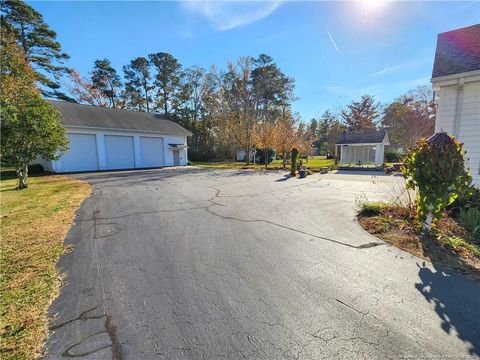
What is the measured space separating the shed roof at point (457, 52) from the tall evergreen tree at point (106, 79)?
40.4 meters

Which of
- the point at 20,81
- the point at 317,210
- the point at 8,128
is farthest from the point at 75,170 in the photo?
the point at 317,210

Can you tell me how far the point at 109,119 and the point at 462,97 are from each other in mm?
25382

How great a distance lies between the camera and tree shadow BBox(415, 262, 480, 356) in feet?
7.30

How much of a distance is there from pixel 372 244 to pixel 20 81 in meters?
18.0

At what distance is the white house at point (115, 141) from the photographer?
19875 millimetres

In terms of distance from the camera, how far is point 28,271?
3.32 metres

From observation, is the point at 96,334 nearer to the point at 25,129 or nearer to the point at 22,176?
the point at 25,129

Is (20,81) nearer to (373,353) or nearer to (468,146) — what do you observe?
(373,353)

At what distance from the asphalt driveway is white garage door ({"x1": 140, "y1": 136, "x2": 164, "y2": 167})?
A: 820 inches

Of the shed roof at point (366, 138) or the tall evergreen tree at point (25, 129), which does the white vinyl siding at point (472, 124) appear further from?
the shed roof at point (366, 138)

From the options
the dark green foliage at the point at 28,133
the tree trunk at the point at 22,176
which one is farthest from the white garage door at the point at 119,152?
the dark green foliage at the point at 28,133

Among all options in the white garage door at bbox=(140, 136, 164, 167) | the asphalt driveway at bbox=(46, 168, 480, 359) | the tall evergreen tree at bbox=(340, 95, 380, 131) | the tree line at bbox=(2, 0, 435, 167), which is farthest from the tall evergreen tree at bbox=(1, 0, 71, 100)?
the tall evergreen tree at bbox=(340, 95, 380, 131)

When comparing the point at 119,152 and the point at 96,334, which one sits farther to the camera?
the point at 119,152

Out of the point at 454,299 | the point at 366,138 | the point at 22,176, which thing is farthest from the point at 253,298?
the point at 366,138
